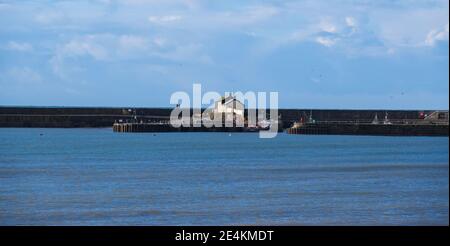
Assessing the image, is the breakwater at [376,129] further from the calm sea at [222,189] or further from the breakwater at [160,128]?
the calm sea at [222,189]

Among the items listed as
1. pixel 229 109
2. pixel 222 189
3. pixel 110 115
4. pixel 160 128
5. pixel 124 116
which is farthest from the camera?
pixel 110 115

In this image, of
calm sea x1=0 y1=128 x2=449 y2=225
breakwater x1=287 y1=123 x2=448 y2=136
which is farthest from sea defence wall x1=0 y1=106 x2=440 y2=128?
calm sea x1=0 y1=128 x2=449 y2=225

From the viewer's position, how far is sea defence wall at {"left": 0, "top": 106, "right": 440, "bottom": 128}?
108312 mm

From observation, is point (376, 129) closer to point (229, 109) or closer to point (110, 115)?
point (229, 109)

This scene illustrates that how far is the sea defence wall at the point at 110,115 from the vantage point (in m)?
108

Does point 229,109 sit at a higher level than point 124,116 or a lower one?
higher

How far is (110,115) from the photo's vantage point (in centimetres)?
11056

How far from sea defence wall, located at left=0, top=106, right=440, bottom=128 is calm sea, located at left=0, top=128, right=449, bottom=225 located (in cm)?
5205

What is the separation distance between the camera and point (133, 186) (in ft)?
111

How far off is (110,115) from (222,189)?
78.6 metres

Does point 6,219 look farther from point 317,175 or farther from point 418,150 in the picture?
point 418,150

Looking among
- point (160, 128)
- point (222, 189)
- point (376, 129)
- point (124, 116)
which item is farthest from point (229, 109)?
point (222, 189)
